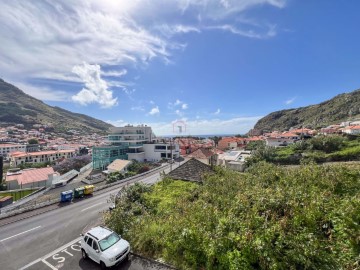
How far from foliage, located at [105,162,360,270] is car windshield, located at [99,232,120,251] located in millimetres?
1157

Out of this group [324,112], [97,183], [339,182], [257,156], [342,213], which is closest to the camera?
[342,213]

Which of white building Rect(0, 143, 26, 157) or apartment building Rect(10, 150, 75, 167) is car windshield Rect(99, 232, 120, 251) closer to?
apartment building Rect(10, 150, 75, 167)

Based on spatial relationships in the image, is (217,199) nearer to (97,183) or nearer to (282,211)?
(282,211)

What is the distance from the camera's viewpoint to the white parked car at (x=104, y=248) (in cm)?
1014

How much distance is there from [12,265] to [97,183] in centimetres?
3070

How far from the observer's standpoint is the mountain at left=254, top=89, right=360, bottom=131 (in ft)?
419

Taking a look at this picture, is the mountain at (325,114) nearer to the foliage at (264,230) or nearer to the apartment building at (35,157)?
the foliage at (264,230)

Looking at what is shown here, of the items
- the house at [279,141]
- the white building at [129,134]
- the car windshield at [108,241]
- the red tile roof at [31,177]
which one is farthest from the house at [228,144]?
the car windshield at [108,241]

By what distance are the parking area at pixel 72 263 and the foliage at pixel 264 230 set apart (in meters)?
0.56

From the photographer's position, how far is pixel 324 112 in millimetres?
148125

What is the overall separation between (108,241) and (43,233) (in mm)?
8406

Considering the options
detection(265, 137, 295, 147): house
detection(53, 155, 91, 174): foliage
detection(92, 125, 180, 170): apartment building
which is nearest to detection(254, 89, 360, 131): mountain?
detection(265, 137, 295, 147): house

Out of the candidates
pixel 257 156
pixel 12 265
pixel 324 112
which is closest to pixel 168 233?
pixel 12 265

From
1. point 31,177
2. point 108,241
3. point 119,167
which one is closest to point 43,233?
point 108,241
